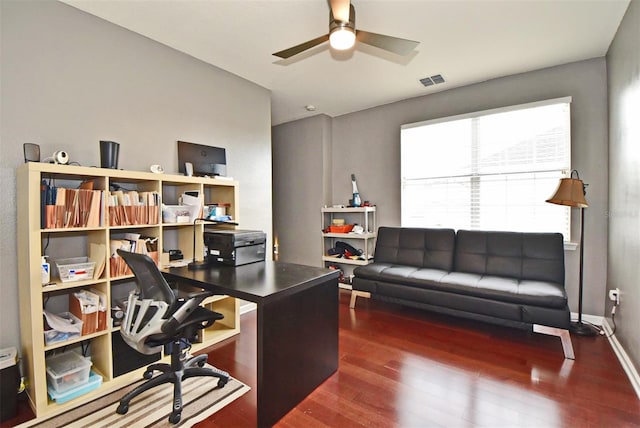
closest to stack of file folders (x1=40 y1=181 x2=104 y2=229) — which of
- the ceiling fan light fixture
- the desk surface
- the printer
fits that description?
the desk surface

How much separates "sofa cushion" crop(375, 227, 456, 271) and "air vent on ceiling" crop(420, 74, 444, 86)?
1.76m

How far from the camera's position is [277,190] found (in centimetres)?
532

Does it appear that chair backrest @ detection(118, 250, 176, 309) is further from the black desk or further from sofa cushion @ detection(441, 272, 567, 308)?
sofa cushion @ detection(441, 272, 567, 308)

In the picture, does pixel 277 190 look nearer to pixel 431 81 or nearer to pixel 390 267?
pixel 390 267

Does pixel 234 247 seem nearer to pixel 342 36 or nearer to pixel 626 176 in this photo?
pixel 342 36

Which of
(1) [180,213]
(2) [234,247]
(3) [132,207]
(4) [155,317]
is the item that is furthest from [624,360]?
(3) [132,207]

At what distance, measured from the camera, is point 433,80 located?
348 centimetres

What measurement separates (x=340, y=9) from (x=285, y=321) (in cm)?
190

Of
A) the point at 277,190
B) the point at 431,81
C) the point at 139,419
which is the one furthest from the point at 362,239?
the point at 139,419

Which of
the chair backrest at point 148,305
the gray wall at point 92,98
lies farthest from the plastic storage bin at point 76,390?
the chair backrest at point 148,305

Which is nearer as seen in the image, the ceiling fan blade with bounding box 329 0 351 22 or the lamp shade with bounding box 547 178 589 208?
the ceiling fan blade with bounding box 329 0 351 22

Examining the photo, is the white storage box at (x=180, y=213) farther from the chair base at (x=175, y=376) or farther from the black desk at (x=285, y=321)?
the chair base at (x=175, y=376)

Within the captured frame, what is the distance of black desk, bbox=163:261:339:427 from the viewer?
1613 mm

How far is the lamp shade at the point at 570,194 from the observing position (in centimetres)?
261
